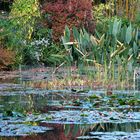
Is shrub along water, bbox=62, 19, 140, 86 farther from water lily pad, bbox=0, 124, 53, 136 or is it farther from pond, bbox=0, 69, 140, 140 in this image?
water lily pad, bbox=0, 124, 53, 136

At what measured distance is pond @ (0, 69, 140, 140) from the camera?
707 cm

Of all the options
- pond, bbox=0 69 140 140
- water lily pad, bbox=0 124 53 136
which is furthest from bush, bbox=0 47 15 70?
water lily pad, bbox=0 124 53 136

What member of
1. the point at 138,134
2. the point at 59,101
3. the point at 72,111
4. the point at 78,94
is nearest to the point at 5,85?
the point at 78,94

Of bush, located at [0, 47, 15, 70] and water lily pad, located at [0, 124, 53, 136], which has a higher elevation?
bush, located at [0, 47, 15, 70]

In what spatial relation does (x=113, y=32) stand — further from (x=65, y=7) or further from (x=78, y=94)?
(x=65, y=7)

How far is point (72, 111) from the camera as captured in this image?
30.0 ft

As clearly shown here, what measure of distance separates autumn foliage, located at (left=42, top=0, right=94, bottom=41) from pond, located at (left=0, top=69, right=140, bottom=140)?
10419mm

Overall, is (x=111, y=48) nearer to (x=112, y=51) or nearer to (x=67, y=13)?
(x=112, y=51)

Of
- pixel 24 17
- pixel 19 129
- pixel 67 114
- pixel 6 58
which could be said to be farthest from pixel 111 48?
pixel 24 17

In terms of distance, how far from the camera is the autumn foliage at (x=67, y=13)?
Result: 76.2 feet

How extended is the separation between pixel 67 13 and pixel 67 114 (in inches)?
585

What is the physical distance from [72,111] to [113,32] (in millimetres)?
6942

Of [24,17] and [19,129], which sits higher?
[24,17]

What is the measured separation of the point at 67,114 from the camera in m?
8.75
